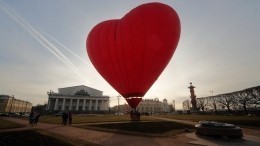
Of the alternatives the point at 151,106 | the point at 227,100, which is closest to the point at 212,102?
the point at 227,100

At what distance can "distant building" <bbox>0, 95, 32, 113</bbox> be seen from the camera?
124125mm

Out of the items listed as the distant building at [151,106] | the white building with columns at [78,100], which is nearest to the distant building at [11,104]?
the white building with columns at [78,100]

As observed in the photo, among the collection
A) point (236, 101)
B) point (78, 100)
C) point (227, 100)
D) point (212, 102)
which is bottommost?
point (236, 101)

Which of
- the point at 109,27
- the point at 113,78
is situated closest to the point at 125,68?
the point at 113,78

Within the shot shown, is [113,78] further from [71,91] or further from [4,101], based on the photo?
[4,101]

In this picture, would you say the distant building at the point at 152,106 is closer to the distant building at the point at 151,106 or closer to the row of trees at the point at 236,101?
the distant building at the point at 151,106

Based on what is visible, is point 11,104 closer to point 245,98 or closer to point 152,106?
point 152,106

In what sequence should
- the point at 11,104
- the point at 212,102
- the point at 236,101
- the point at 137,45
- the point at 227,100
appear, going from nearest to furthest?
the point at 137,45
the point at 236,101
the point at 227,100
the point at 212,102
the point at 11,104

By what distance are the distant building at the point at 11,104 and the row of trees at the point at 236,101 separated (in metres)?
112

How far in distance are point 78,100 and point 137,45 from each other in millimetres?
122045

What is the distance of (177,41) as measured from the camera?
17.5 m

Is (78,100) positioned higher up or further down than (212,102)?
higher up

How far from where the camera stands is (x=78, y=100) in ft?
427

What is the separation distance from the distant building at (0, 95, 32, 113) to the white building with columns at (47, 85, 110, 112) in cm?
2580
